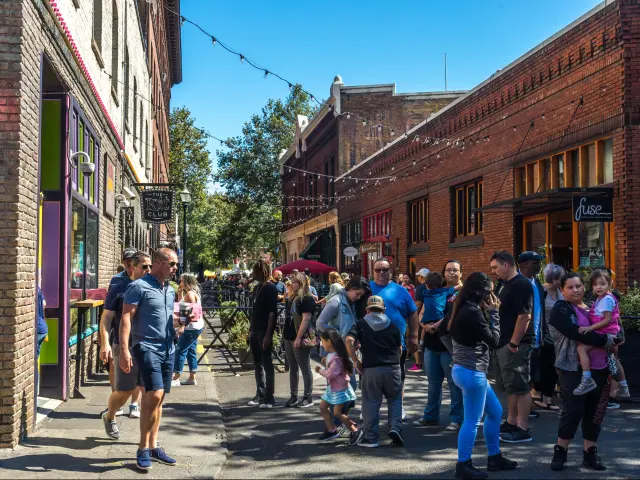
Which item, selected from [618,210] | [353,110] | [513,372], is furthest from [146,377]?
[353,110]

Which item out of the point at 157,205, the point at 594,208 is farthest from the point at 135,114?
the point at 594,208

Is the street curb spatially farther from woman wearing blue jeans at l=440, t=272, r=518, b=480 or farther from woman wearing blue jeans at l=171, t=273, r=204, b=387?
woman wearing blue jeans at l=440, t=272, r=518, b=480

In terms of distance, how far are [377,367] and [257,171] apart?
50.8 m

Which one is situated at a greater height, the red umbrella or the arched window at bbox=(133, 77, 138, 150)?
the arched window at bbox=(133, 77, 138, 150)

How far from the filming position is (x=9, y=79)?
7094 millimetres

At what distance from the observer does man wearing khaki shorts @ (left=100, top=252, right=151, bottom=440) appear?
7438mm

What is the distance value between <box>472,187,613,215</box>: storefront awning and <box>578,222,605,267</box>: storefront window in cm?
69

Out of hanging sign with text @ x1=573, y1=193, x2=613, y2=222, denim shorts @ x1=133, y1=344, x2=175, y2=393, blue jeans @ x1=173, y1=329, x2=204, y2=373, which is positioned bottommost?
blue jeans @ x1=173, y1=329, x2=204, y2=373

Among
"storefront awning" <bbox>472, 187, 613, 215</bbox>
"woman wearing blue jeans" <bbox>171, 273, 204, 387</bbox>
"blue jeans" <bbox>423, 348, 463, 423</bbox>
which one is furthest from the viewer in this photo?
"storefront awning" <bbox>472, 187, 613, 215</bbox>

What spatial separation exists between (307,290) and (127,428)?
9.85 feet

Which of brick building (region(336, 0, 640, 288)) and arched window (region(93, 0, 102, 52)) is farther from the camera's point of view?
arched window (region(93, 0, 102, 52))

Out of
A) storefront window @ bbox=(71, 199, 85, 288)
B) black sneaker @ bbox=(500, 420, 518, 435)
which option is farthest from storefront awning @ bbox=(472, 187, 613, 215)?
storefront window @ bbox=(71, 199, 85, 288)

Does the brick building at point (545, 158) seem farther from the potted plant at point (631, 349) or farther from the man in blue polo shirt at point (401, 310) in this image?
the man in blue polo shirt at point (401, 310)

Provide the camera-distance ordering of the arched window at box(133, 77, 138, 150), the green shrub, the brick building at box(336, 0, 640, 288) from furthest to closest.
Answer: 1. the arched window at box(133, 77, 138, 150)
2. the brick building at box(336, 0, 640, 288)
3. the green shrub
